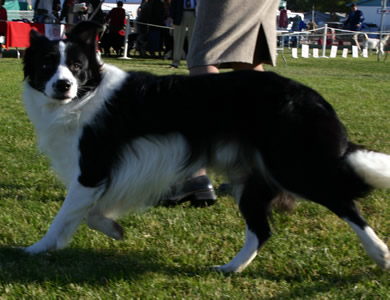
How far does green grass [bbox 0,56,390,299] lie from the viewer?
8.95ft

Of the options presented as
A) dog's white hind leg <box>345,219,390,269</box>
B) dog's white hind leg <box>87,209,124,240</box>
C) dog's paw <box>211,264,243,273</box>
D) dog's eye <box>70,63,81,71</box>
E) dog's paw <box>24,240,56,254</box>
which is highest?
dog's eye <box>70,63,81,71</box>

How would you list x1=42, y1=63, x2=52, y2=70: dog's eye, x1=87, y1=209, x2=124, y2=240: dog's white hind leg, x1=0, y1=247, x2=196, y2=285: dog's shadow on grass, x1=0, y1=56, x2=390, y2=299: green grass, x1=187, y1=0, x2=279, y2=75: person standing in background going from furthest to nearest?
x1=187, y1=0, x2=279, y2=75: person standing in background → x1=87, y1=209, x2=124, y2=240: dog's white hind leg → x1=42, y1=63, x2=52, y2=70: dog's eye → x1=0, y1=247, x2=196, y2=285: dog's shadow on grass → x1=0, y1=56, x2=390, y2=299: green grass

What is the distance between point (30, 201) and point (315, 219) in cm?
215

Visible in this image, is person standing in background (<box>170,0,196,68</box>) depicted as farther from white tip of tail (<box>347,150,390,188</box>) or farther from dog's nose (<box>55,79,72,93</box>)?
white tip of tail (<box>347,150,390,188</box>)

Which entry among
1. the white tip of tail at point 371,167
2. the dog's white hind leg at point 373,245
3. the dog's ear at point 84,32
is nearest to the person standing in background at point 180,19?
the dog's ear at point 84,32

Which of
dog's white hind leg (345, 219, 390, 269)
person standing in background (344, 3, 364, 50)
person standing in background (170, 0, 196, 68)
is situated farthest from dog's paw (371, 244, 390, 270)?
person standing in background (344, 3, 364, 50)

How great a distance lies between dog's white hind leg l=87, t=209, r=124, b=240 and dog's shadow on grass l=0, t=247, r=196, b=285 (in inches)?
4.9

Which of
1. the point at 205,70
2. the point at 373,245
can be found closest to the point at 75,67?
the point at 205,70

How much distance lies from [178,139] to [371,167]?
3.61ft

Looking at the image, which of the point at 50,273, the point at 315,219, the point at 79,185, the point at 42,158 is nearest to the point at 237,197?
the point at 315,219

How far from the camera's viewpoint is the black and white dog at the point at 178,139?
2.84 m

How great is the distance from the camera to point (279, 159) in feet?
9.55

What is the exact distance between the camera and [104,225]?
3303 mm

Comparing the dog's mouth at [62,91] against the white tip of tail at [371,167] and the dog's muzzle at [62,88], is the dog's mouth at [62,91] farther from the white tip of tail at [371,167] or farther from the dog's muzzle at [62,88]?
the white tip of tail at [371,167]
